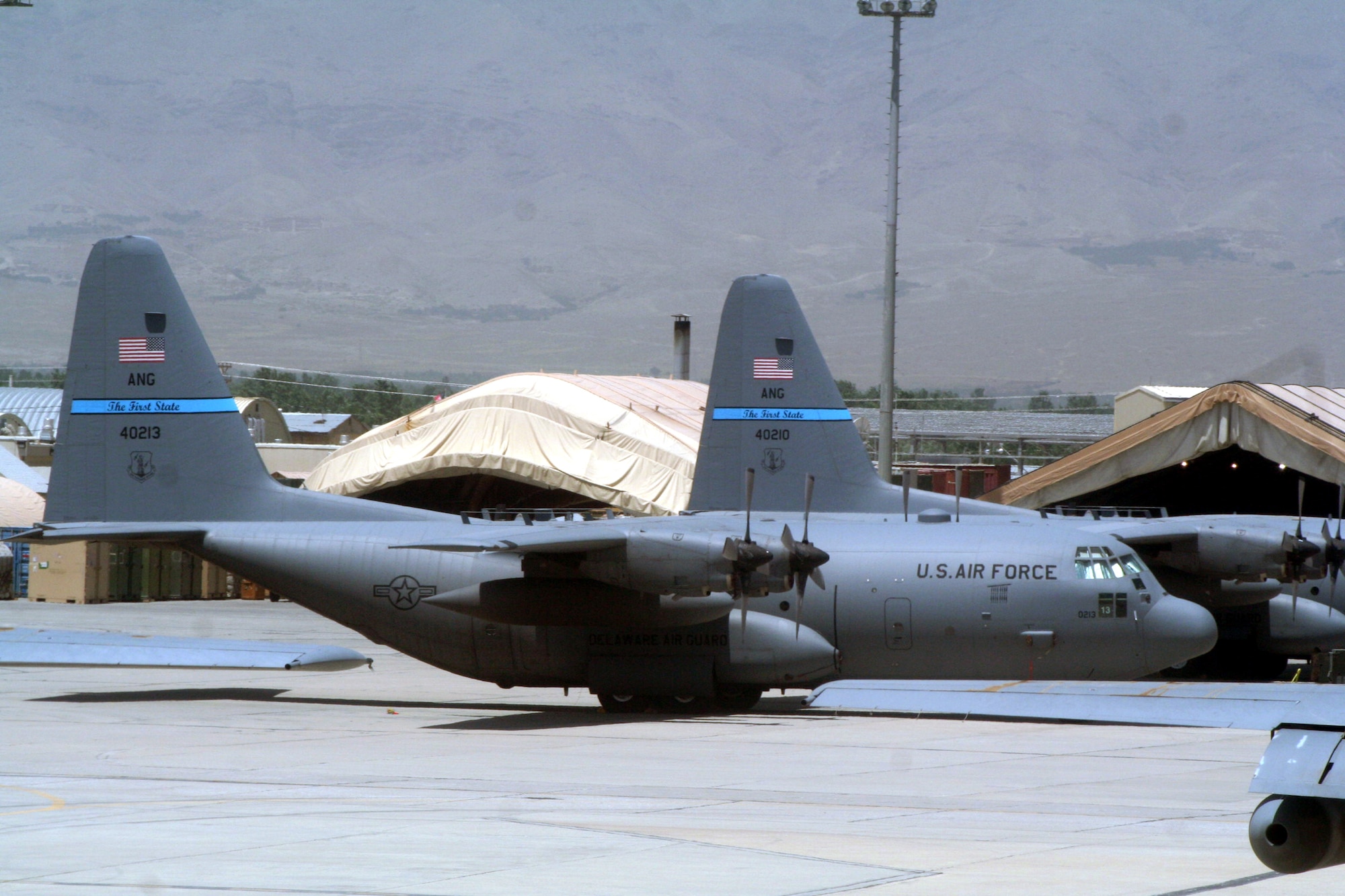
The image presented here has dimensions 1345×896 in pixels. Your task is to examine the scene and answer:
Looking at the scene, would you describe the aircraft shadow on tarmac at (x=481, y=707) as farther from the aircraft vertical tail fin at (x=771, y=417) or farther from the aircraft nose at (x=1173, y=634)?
the aircraft nose at (x=1173, y=634)

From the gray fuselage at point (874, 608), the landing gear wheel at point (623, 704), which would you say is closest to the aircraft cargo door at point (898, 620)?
the gray fuselage at point (874, 608)

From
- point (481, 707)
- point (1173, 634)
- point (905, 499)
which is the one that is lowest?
point (481, 707)

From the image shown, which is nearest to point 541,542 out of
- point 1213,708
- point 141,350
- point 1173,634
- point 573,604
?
point 573,604

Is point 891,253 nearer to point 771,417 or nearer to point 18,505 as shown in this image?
point 771,417

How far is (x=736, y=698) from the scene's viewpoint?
24.6 meters

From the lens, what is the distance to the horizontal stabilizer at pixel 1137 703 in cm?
650

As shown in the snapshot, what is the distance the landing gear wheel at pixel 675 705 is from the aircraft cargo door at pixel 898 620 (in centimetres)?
335

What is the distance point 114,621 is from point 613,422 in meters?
16.0

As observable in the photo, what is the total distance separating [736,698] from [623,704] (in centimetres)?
192

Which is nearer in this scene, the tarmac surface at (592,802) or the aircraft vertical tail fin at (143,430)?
the tarmac surface at (592,802)

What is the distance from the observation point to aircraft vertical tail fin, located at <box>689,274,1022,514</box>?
27.7 metres

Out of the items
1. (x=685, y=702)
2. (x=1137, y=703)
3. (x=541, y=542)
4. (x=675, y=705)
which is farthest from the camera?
(x=685, y=702)

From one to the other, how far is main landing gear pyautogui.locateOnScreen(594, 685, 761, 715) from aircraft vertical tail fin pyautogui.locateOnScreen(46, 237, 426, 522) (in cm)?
504

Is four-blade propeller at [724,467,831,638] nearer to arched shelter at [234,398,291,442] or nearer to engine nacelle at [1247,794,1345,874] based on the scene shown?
engine nacelle at [1247,794,1345,874]
